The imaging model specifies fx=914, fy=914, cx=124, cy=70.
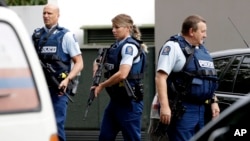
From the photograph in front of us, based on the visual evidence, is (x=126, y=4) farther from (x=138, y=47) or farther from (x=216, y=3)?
(x=138, y=47)

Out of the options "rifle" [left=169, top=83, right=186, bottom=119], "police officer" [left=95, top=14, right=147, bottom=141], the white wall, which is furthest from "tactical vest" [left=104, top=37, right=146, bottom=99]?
the white wall

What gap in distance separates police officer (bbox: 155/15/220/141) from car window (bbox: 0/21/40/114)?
2198 millimetres

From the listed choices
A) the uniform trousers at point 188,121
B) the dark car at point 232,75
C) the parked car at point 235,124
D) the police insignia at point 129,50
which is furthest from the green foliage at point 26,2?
the parked car at point 235,124

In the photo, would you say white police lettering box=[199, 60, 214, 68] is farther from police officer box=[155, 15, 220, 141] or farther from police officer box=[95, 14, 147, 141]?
police officer box=[95, 14, 147, 141]

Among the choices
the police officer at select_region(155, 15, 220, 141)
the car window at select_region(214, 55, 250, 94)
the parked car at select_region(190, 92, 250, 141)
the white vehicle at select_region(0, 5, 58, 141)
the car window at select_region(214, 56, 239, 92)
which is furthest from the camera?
the car window at select_region(214, 56, 239, 92)

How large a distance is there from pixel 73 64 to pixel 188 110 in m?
2.03

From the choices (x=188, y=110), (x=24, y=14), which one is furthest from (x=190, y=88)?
(x=24, y=14)

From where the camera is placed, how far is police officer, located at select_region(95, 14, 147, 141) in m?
9.03

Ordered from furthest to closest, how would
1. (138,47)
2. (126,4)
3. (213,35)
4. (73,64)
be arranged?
(126,4) < (213,35) < (73,64) < (138,47)

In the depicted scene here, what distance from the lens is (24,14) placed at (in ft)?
46.1

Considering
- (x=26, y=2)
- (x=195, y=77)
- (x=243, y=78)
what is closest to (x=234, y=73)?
(x=243, y=78)

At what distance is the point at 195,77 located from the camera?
806cm

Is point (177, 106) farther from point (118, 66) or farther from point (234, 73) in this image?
point (234, 73)

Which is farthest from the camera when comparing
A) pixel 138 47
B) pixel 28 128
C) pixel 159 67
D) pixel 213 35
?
pixel 213 35
